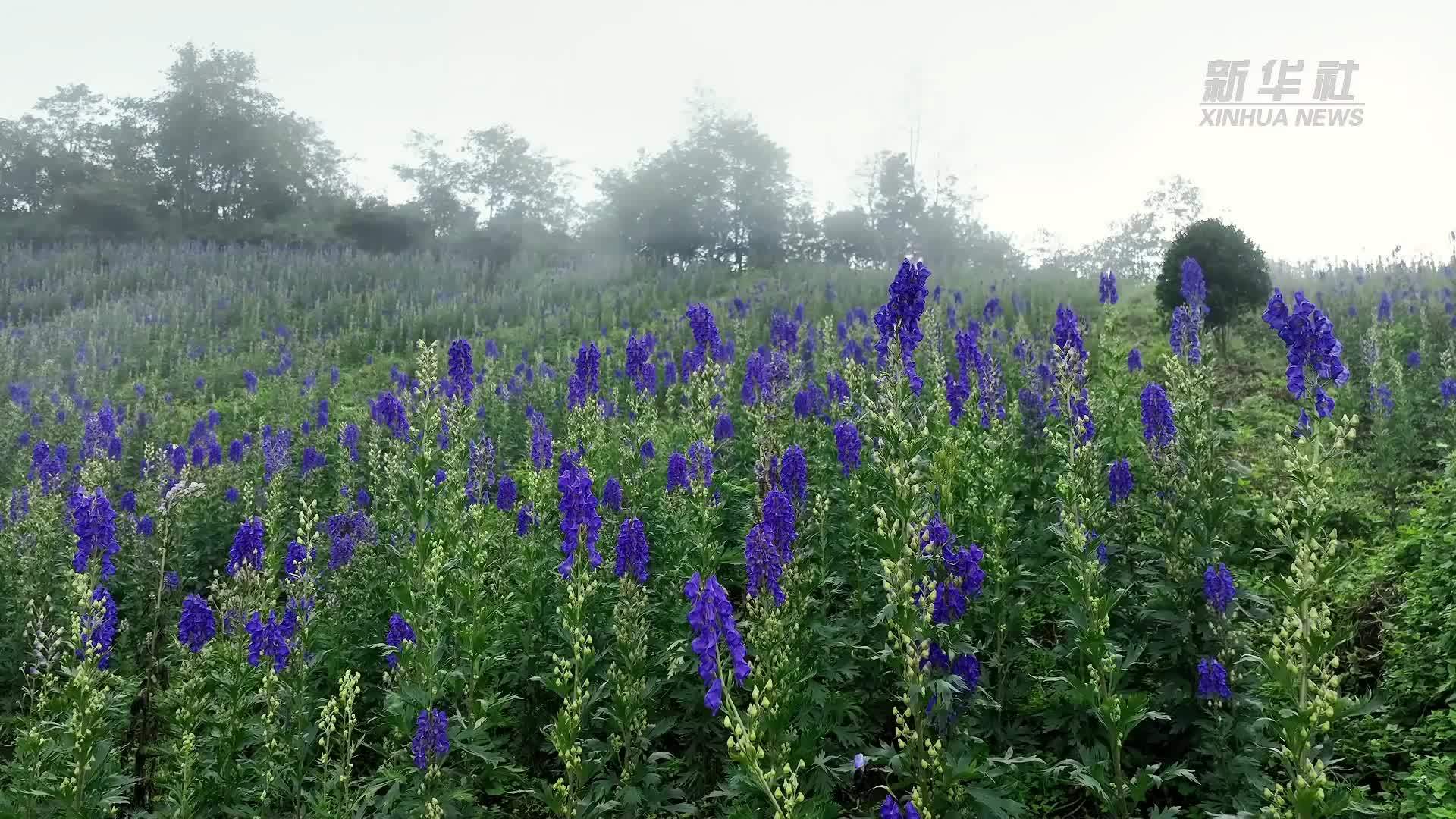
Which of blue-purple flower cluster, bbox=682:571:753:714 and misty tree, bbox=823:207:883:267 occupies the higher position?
misty tree, bbox=823:207:883:267

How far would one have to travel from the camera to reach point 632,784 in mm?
3840

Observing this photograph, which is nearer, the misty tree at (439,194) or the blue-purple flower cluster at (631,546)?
the blue-purple flower cluster at (631,546)

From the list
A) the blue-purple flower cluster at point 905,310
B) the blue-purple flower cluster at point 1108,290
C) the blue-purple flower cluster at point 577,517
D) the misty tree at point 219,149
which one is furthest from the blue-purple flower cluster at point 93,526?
the misty tree at point 219,149

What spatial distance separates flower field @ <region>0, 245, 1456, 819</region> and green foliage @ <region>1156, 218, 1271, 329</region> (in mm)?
3671

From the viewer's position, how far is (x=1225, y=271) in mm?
11016

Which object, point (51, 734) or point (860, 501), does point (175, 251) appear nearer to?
point (51, 734)

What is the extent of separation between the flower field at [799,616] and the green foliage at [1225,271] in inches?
145

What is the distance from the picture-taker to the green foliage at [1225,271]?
434 inches

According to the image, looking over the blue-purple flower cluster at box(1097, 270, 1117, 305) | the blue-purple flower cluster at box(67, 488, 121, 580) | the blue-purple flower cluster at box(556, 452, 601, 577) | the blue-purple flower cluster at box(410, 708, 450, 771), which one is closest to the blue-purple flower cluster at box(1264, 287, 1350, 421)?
the blue-purple flower cluster at box(556, 452, 601, 577)

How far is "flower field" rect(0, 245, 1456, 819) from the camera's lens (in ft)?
11.2

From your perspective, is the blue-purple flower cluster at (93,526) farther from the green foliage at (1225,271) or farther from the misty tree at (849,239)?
the misty tree at (849,239)

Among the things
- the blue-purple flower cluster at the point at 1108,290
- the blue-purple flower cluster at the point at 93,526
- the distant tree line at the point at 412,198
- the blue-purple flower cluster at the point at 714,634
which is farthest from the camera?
the distant tree line at the point at 412,198

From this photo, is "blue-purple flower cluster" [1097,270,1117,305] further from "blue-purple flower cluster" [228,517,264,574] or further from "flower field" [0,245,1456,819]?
"blue-purple flower cluster" [228,517,264,574]

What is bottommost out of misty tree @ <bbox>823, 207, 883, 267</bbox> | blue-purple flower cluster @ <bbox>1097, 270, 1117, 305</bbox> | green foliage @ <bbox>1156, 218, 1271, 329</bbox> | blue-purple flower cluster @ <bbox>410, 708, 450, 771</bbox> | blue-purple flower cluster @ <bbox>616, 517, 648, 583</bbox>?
blue-purple flower cluster @ <bbox>410, 708, 450, 771</bbox>
